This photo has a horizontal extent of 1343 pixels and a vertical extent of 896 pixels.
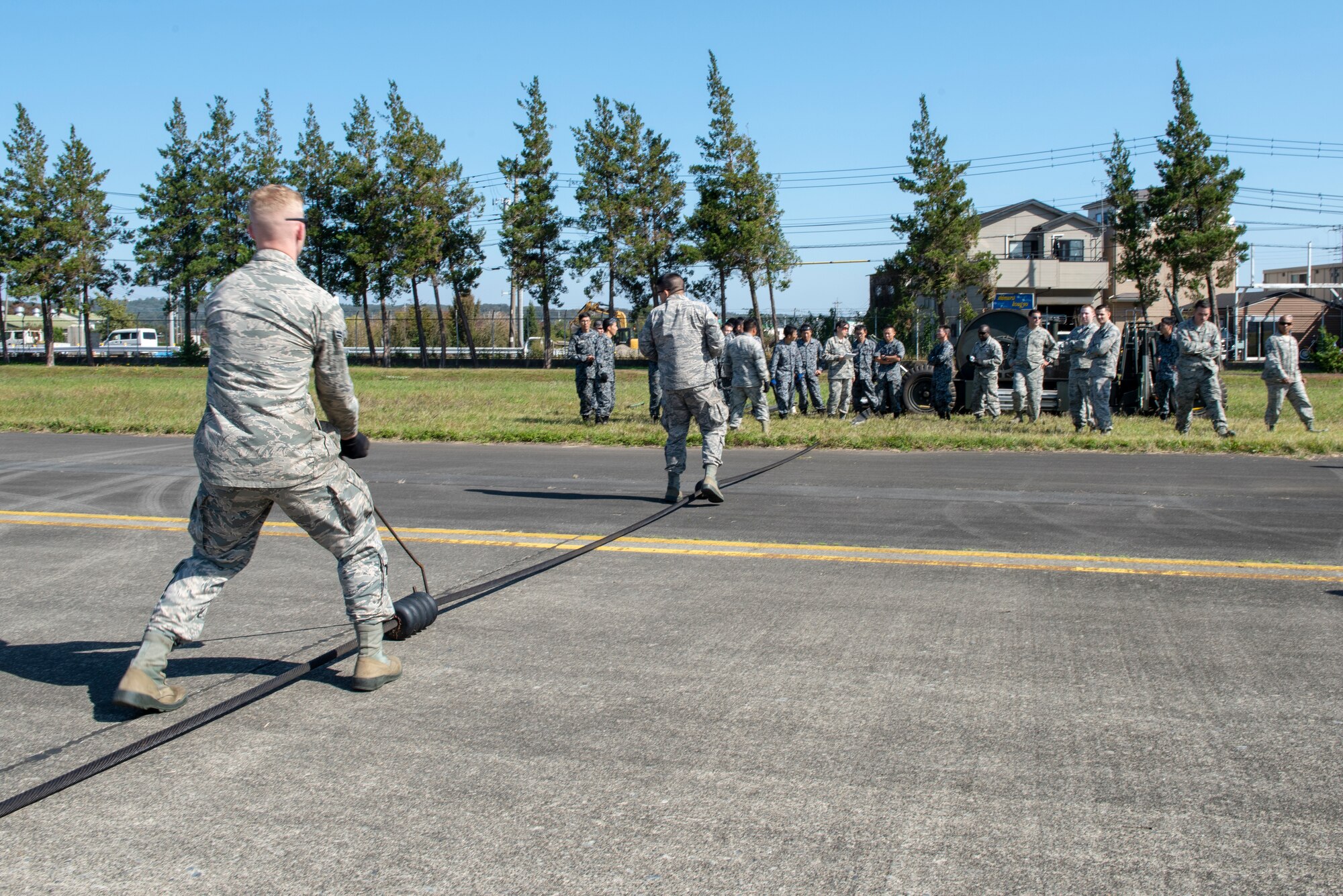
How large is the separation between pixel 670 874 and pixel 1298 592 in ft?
13.6

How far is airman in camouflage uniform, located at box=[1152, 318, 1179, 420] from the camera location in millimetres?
18172

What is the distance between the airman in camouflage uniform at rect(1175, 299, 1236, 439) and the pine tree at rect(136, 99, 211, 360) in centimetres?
5570

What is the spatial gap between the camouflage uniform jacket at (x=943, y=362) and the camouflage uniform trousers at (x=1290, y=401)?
512 centimetres

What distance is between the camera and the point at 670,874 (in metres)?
2.68

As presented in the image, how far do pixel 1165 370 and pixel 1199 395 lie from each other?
386 centimetres

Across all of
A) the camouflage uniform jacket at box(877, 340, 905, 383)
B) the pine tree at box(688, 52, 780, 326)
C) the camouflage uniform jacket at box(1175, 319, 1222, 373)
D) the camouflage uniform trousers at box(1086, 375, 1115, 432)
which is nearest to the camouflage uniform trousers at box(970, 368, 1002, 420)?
the camouflage uniform jacket at box(877, 340, 905, 383)

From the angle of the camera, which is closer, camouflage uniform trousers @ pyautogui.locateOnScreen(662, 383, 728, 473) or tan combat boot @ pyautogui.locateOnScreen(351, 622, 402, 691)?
tan combat boot @ pyautogui.locateOnScreen(351, 622, 402, 691)

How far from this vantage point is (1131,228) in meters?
52.1

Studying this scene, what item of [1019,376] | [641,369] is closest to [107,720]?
[1019,376]

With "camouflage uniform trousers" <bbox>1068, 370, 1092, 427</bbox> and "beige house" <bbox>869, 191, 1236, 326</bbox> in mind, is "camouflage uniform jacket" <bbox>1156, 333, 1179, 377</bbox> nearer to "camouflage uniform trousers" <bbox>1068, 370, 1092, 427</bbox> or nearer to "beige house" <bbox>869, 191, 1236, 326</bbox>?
"camouflage uniform trousers" <bbox>1068, 370, 1092, 427</bbox>

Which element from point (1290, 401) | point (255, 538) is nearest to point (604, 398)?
point (1290, 401)

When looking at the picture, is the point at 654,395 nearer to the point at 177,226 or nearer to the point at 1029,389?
the point at 1029,389

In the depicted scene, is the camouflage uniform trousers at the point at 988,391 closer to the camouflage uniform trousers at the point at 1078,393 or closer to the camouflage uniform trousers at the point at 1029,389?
the camouflage uniform trousers at the point at 1029,389

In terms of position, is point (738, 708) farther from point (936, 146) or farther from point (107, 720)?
point (936, 146)
